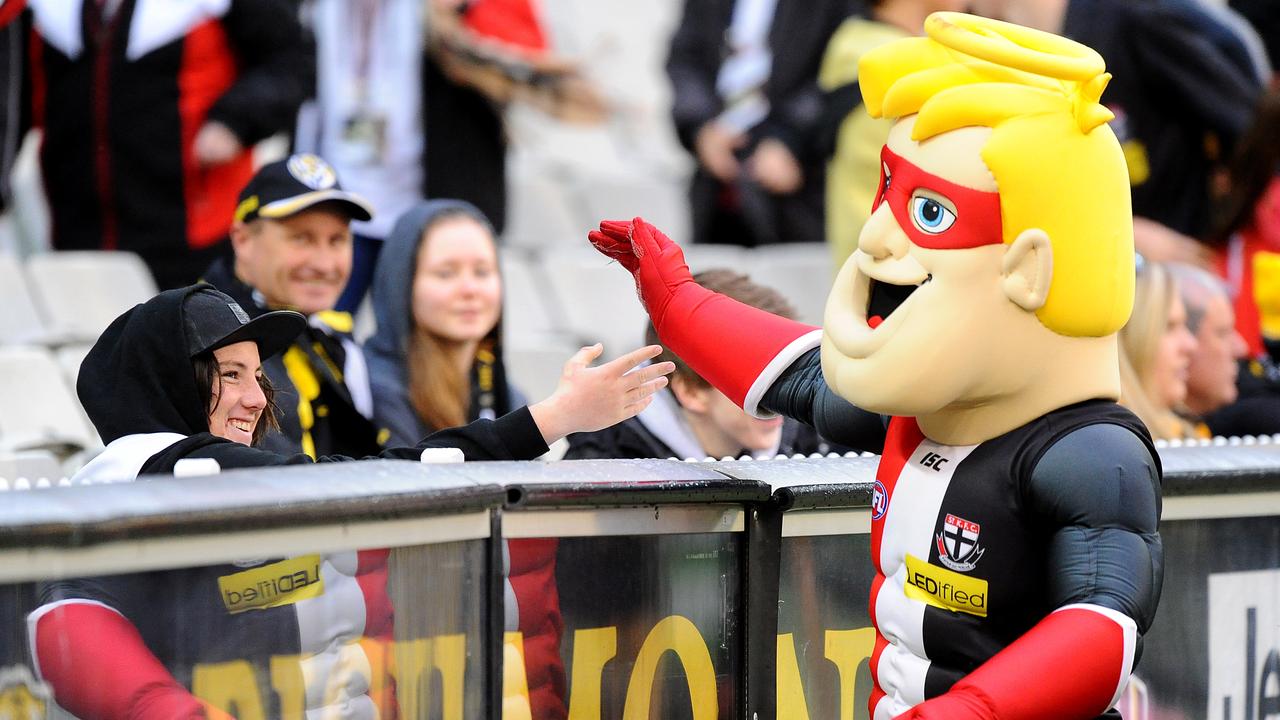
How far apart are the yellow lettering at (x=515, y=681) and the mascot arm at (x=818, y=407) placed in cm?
55

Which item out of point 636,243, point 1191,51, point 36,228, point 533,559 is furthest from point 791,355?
point 36,228

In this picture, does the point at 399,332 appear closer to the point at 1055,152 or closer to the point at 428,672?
the point at 428,672

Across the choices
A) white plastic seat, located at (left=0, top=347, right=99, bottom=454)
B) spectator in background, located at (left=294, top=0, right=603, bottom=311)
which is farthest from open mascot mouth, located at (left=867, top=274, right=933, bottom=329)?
spectator in background, located at (left=294, top=0, right=603, bottom=311)

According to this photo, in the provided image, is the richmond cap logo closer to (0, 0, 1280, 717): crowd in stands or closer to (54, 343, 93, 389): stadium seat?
(0, 0, 1280, 717): crowd in stands

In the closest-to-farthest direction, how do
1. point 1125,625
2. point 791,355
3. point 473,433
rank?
point 1125,625, point 791,355, point 473,433

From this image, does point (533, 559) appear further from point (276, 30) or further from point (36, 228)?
point (36, 228)

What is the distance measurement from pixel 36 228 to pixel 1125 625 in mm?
5402

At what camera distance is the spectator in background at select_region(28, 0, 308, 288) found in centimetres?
563

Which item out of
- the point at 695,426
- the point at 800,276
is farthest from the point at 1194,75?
the point at 695,426

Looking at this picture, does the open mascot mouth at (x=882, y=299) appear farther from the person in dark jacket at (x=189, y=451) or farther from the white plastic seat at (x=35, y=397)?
the white plastic seat at (x=35, y=397)

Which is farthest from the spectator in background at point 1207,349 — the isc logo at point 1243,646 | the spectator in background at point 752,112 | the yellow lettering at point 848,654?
the yellow lettering at point 848,654

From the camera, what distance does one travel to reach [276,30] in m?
5.79

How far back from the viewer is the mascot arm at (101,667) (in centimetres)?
215

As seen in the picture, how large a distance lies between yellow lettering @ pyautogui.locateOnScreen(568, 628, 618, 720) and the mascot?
0.42 meters
